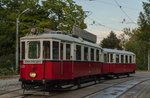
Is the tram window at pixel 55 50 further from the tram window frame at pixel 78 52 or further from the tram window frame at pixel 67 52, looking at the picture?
the tram window frame at pixel 78 52

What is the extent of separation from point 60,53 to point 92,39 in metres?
9.68

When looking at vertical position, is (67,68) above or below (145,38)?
below

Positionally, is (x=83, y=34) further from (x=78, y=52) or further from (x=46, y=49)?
(x=46, y=49)

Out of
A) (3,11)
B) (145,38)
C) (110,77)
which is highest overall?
(3,11)

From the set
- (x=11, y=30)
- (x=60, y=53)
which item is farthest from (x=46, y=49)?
(x=11, y=30)

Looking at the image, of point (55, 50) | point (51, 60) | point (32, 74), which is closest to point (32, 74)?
point (32, 74)

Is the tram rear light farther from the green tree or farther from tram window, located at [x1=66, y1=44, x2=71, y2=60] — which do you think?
the green tree

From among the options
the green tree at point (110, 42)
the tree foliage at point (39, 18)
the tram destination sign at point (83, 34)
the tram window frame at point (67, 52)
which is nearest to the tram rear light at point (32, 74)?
the tram window frame at point (67, 52)

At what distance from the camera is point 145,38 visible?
82.6ft

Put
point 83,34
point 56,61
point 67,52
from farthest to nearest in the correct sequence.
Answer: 1. point 83,34
2. point 67,52
3. point 56,61

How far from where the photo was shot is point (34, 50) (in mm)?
22422

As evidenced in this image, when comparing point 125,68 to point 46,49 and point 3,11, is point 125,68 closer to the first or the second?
point 46,49

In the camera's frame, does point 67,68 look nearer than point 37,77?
No

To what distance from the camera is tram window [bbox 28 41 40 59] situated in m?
22.2
